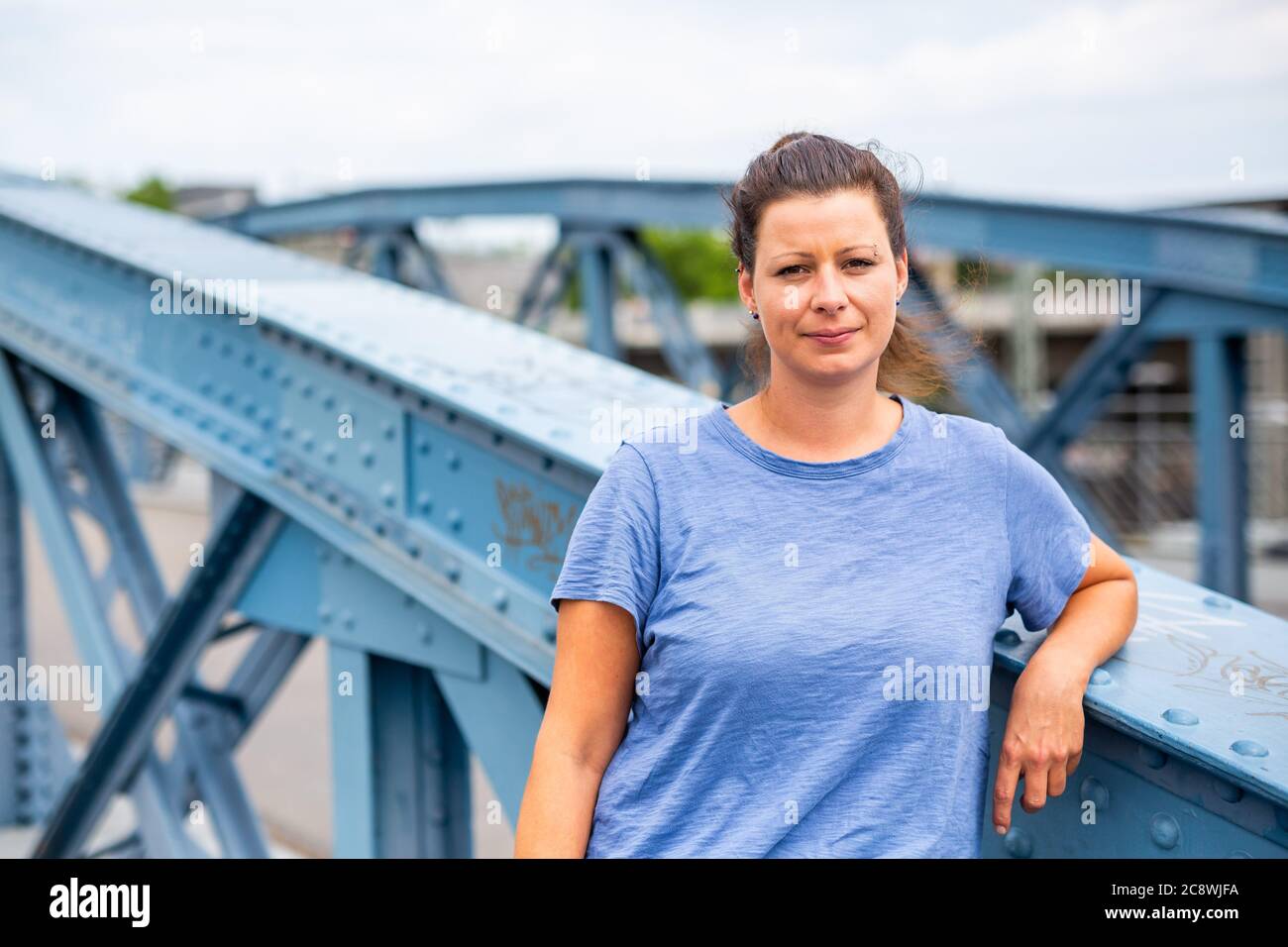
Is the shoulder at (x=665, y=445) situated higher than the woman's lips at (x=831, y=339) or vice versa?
the woman's lips at (x=831, y=339)

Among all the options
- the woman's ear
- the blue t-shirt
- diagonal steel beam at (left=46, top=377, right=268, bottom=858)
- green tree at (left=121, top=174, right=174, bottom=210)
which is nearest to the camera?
the blue t-shirt

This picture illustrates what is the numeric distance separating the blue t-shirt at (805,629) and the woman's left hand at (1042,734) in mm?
42

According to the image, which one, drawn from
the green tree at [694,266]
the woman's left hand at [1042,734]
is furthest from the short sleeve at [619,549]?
the green tree at [694,266]

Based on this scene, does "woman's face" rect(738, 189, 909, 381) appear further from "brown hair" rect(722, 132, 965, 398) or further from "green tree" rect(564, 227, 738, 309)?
"green tree" rect(564, 227, 738, 309)

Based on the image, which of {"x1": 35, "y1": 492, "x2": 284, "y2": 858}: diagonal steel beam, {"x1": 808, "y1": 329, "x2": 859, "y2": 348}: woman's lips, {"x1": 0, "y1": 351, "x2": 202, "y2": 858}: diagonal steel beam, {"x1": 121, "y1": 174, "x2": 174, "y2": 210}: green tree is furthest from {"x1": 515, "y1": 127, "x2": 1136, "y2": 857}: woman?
{"x1": 121, "y1": 174, "x2": 174, "y2": 210}: green tree

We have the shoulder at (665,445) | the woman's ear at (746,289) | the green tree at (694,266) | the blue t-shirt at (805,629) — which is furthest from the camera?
the green tree at (694,266)

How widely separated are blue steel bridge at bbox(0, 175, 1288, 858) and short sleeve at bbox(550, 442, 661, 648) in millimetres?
533

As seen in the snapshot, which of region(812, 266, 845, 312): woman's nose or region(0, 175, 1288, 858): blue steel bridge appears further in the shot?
region(0, 175, 1288, 858): blue steel bridge

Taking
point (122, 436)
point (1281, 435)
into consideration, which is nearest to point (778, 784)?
point (1281, 435)

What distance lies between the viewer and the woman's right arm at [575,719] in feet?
5.57

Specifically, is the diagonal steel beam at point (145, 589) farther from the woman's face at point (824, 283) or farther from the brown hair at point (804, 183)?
the woman's face at point (824, 283)

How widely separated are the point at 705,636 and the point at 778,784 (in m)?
0.21

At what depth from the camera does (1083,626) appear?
1.81 m

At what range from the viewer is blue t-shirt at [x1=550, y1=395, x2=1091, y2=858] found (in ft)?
5.32
